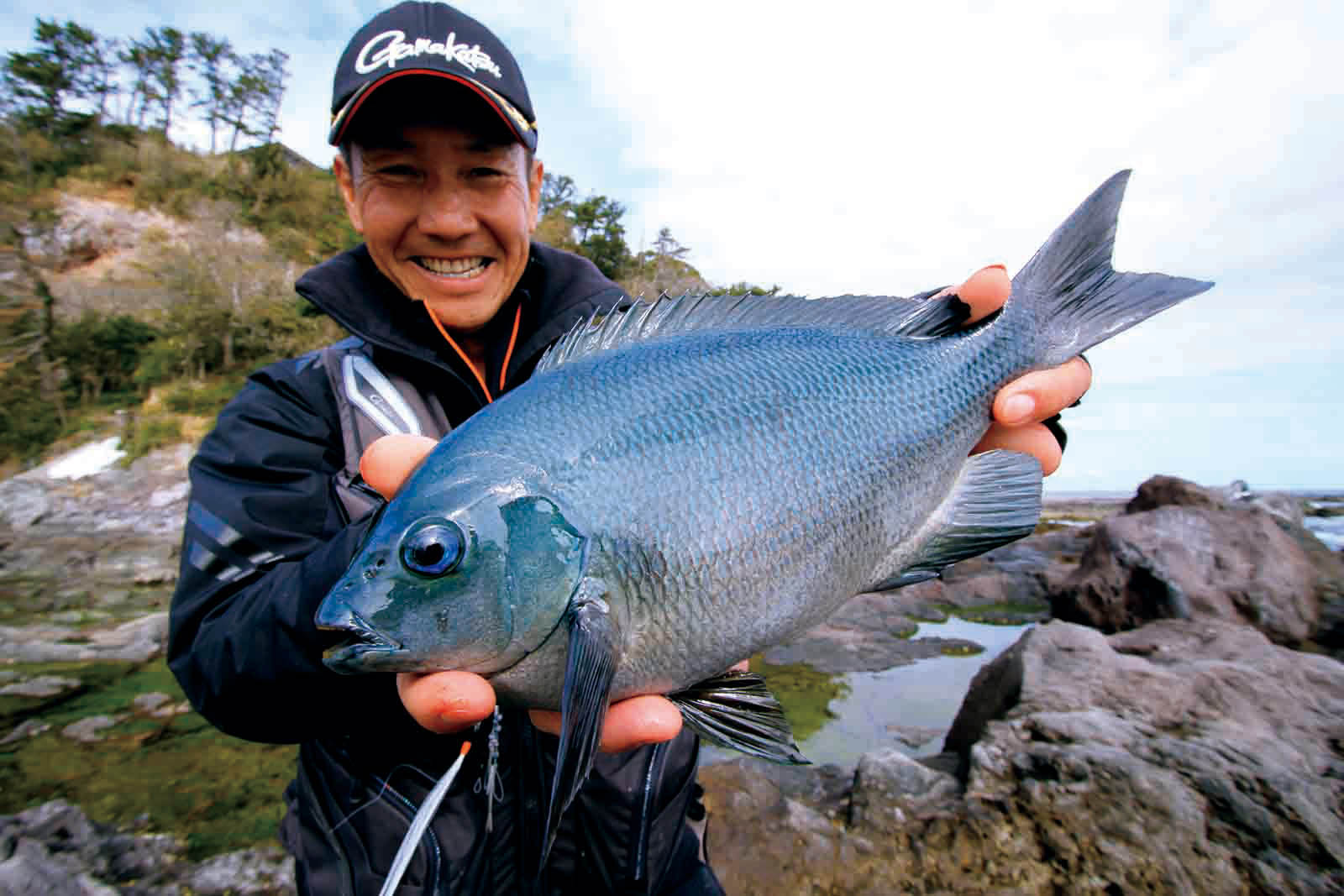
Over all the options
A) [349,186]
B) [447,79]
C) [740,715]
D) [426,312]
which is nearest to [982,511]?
[740,715]

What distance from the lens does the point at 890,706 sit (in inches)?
230

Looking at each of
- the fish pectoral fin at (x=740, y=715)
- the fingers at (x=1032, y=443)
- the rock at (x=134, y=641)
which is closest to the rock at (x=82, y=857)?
the fish pectoral fin at (x=740, y=715)

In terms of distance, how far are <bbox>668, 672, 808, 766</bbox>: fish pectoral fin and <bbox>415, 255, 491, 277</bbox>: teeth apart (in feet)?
5.03

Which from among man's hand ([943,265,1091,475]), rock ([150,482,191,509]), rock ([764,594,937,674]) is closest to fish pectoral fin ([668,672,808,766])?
man's hand ([943,265,1091,475])

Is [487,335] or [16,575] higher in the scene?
[487,335]

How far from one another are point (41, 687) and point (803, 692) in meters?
8.08

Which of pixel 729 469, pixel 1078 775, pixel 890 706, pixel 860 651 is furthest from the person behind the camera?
pixel 860 651

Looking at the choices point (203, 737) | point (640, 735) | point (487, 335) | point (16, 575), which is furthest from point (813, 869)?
point (16, 575)

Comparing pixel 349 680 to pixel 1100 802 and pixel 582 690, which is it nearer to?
pixel 582 690

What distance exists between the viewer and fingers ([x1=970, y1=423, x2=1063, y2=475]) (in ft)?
6.25

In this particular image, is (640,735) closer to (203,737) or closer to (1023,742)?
(1023,742)

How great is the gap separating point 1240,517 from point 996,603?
310cm

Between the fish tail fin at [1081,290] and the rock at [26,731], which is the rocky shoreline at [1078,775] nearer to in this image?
the rock at [26,731]

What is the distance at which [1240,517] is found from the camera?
7.19m
